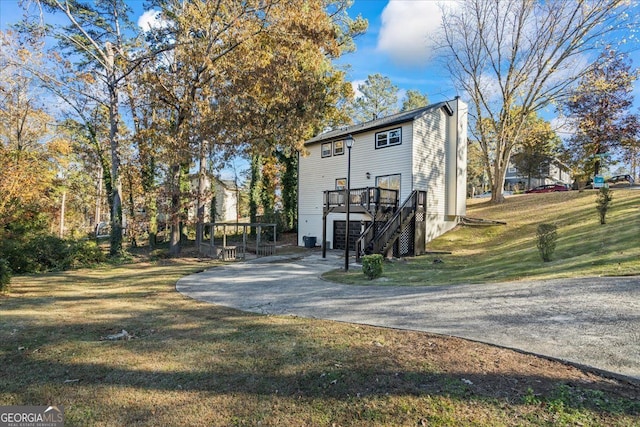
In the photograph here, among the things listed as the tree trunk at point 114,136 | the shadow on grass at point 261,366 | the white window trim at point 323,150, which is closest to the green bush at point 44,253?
the tree trunk at point 114,136

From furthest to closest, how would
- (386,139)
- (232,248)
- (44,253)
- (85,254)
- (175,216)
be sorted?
(386,139)
(175,216)
(232,248)
(85,254)
(44,253)

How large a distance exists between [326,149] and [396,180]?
19.5 feet

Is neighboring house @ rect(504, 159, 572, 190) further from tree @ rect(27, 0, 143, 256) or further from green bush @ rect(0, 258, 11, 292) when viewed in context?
green bush @ rect(0, 258, 11, 292)

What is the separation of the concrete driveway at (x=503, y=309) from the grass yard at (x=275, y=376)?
0.45 m

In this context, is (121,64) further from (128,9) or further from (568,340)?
(568,340)

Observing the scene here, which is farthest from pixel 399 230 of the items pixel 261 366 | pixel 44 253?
pixel 44 253

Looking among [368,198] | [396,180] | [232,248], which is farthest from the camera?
[396,180]

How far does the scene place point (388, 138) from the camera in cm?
1827

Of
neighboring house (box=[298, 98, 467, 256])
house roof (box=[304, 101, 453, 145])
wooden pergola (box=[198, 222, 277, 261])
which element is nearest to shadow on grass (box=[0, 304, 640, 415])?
neighboring house (box=[298, 98, 467, 256])

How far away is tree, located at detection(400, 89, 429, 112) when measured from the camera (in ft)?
118

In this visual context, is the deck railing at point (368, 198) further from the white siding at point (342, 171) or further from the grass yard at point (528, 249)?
the grass yard at point (528, 249)

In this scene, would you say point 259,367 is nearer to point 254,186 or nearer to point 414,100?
point 254,186

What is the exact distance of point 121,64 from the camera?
1705cm

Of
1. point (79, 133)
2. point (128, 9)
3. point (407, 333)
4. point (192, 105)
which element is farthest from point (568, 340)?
point (79, 133)
